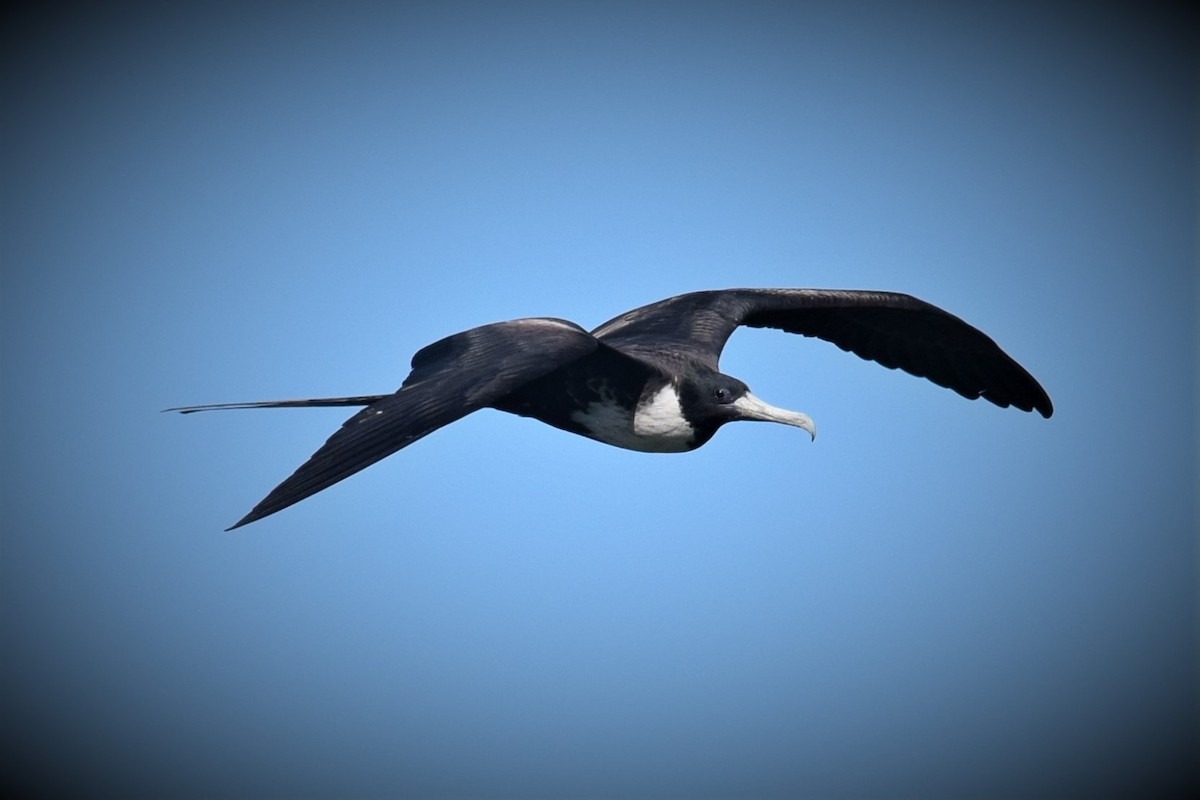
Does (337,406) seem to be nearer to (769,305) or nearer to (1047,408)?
(769,305)

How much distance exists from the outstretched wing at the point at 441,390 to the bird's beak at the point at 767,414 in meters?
0.82

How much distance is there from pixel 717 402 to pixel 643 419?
1.09ft

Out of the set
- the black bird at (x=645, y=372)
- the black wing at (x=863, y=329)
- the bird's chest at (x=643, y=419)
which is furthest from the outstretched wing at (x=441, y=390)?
the black wing at (x=863, y=329)

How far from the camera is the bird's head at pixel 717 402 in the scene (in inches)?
234

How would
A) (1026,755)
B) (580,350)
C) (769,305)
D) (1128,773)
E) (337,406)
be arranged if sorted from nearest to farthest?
(580,350), (337,406), (769,305), (1128,773), (1026,755)

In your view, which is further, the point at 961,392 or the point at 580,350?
the point at 961,392

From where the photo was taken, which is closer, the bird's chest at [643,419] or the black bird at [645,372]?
the black bird at [645,372]

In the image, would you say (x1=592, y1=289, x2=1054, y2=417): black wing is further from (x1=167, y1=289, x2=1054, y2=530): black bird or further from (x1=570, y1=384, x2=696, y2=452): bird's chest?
(x1=570, y1=384, x2=696, y2=452): bird's chest

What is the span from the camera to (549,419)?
20.8 feet

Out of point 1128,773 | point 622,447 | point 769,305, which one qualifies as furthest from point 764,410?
point 1128,773

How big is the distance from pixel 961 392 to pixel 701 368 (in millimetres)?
1985

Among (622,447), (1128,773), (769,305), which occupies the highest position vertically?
(769,305)

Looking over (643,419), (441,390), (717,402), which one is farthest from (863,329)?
(441,390)

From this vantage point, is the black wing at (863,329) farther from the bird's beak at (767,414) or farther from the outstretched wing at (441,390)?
the outstretched wing at (441,390)
